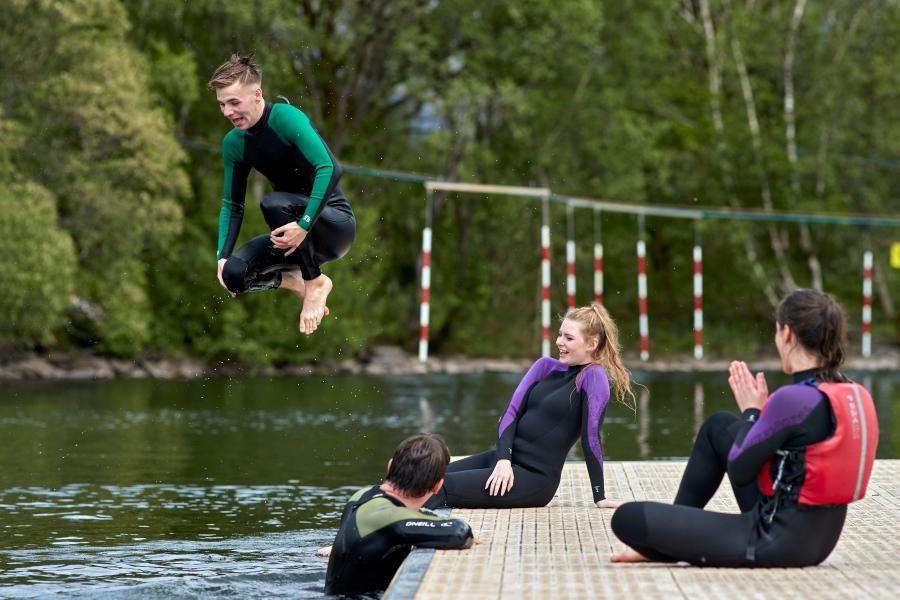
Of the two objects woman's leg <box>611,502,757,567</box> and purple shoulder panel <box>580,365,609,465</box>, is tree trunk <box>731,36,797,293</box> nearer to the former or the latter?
purple shoulder panel <box>580,365,609,465</box>

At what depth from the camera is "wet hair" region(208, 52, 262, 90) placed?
8273 millimetres

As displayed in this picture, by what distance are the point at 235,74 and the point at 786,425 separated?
348 centimetres

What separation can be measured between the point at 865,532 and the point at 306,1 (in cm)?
3006

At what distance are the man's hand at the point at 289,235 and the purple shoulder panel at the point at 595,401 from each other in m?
1.82

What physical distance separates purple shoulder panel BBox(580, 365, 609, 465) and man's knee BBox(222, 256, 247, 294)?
6.62 ft

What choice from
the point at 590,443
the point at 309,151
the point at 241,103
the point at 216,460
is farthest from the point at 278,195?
the point at 216,460

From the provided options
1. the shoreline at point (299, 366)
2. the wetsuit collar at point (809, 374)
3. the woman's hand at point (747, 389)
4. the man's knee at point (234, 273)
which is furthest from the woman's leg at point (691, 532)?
the shoreline at point (299, 366)

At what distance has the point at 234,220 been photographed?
9.02 metres

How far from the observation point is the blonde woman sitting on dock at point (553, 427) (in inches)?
358

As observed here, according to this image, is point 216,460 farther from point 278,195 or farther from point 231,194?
point 278,195

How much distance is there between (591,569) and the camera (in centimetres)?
699

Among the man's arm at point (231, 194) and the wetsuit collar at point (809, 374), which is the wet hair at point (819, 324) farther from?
the man's arm at point (231, 194)

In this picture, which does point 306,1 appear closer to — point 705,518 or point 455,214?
point 455,214

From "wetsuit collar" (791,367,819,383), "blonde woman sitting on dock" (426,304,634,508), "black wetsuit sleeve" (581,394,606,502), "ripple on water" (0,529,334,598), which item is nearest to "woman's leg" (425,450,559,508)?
"blonde woman sitting on dock" (426,304,634,508)
